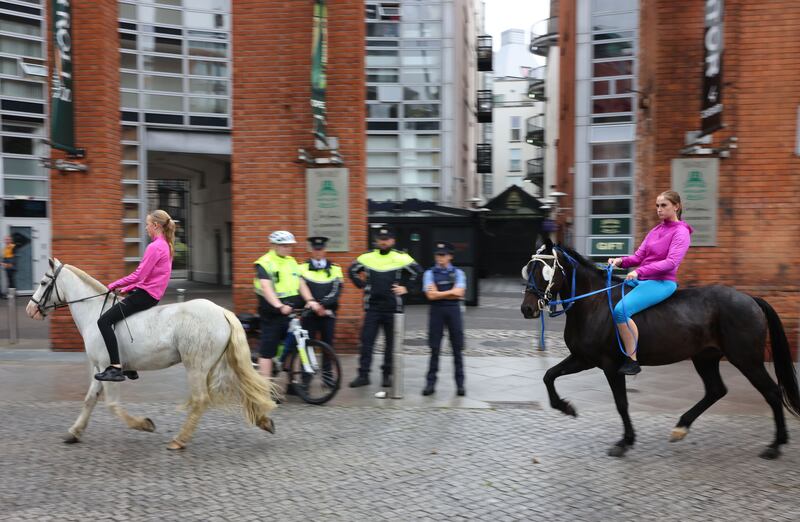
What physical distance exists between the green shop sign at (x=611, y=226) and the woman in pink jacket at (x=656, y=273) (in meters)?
15.3

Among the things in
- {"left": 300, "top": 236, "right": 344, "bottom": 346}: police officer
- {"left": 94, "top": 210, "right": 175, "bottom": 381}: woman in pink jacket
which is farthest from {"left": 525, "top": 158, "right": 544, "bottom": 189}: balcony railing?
{"left": 94, "top": 210, "right": 175, "bottom": 381}: woman in pink jacket

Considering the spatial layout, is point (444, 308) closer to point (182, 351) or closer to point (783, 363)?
point (182, 351)

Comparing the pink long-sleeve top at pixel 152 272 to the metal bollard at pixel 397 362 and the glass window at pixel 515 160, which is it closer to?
the metal bollard at pixel 397 362

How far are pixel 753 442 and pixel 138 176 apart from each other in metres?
17.5

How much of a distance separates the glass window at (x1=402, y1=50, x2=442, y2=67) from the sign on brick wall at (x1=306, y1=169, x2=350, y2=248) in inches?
471

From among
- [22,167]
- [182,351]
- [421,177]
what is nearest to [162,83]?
[22,167]

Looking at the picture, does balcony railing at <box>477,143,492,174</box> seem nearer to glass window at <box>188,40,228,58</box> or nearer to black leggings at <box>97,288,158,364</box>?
glass window at <box>188,40,228,58</box>

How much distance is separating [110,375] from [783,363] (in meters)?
6.07

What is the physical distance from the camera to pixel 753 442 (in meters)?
6.04

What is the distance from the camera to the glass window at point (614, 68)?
20.4 m

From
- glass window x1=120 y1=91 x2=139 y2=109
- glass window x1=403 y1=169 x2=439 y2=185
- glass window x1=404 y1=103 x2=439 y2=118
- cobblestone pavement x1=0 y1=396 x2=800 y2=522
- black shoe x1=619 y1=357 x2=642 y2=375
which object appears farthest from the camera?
glass window x1=403 y1=169 x2=439 y2=185

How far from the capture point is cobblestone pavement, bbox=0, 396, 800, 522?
4.54m

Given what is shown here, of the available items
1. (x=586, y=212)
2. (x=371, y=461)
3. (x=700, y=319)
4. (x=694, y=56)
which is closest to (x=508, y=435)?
(x=371, y=461)

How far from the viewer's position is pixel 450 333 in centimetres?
794
